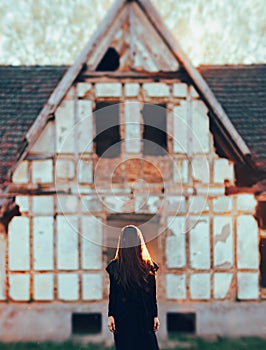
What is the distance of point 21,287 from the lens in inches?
279

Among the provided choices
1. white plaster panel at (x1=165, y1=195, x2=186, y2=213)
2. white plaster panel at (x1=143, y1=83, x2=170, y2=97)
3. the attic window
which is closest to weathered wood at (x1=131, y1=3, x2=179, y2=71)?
white plaster panel at (x1=143, y1=83, x2=170, y2=97)

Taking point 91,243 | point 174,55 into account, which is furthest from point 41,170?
point 174,55

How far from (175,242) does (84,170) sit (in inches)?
86.0

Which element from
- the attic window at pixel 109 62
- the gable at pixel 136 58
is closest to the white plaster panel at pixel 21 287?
the gable at pixel 136 58

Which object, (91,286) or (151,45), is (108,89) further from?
(91,286)

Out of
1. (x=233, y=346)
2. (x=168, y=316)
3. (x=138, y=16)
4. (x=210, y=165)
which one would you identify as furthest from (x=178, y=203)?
(x=138, y=16)

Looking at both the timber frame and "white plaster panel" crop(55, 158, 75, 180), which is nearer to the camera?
the timber frame

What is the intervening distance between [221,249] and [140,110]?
9.95 ft

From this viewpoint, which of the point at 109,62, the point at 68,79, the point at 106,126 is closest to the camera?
the point at 68,79

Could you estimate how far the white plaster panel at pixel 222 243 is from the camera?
7148 millimetres

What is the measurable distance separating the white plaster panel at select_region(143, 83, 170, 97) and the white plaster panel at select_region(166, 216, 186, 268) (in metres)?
2.33

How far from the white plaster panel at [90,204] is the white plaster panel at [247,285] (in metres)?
2.94

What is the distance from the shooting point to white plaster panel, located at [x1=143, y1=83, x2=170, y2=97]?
717cm

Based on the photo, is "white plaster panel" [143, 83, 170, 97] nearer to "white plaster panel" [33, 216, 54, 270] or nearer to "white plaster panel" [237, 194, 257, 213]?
"white plaster panel" [237, 194, 257, 213]
